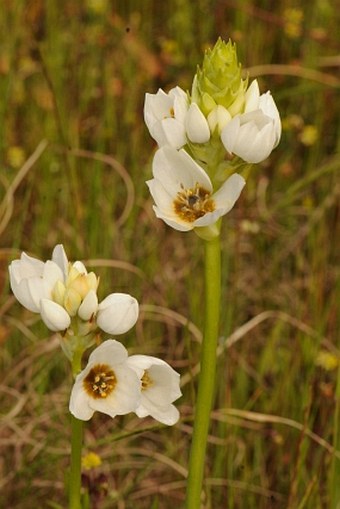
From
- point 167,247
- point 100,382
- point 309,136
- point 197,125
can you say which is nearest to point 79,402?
point 100,382

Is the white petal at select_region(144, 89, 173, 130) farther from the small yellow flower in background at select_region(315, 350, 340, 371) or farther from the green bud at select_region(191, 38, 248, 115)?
the small yellow flower in background at select_region(315, 350, 340, 371)

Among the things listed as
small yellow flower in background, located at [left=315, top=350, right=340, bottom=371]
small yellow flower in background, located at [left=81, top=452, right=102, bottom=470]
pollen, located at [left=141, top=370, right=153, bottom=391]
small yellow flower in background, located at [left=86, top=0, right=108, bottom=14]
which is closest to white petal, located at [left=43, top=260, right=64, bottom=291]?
pollen, located at [left=141, top=370, right=153, bottom=391]

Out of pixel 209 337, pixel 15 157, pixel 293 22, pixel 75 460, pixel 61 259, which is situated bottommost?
pixel 75 460

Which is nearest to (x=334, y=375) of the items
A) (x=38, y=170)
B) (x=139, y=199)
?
(x=139, y=199)

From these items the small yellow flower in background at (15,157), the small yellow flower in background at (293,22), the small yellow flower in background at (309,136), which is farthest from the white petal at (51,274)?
the small yellow flower in background at (293,22)

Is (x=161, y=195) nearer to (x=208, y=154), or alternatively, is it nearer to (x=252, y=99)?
(x=208, y=154)
